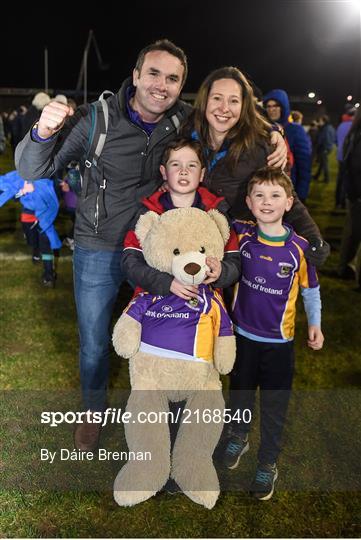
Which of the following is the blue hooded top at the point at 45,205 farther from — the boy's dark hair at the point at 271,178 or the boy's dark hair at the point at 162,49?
the boy's dark hair at the point at 271,178

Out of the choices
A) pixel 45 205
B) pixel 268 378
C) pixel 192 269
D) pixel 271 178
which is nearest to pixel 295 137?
pixel 45 205

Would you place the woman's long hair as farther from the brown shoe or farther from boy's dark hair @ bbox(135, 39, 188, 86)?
the brown shoe

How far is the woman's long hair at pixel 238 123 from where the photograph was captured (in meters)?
2.71

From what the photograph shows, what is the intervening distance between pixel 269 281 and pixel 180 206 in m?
0.57

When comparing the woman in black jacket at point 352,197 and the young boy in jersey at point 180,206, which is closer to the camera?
the young boy in jersey at point 180,206

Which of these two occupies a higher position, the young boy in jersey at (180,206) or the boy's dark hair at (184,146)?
the boy's dark hair at (184,146)

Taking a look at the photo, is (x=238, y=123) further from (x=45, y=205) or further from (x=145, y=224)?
(x=45, y=205)

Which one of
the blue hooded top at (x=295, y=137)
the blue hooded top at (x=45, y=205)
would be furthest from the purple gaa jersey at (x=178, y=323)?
the blue hooded top at (x=295, y=137)

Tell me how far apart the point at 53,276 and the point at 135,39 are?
32682mm

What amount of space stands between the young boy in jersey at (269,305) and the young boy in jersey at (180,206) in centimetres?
16

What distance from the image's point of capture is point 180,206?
8.34ft

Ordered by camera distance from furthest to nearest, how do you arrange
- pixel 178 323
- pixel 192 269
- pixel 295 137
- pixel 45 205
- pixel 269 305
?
pixel 295 137, pixel 45 205, pixel 269 305, pixel 178 323, pixel 192 269

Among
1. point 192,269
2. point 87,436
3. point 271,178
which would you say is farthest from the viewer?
point 87,436

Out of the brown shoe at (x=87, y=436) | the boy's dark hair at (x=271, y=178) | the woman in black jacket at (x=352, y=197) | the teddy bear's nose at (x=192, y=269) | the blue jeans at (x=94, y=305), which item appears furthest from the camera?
the woman in black jacket at (x=352, y=197)
